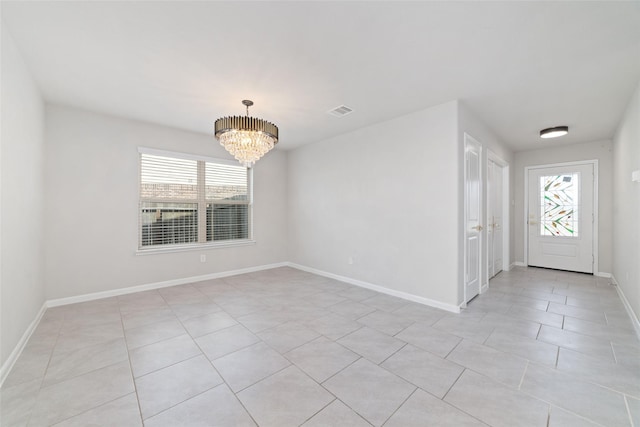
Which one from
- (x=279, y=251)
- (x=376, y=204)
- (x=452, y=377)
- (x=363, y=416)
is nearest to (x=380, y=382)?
(x=363, y=416)

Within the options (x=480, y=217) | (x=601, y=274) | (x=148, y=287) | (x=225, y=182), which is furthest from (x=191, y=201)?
(x=601, y=274)

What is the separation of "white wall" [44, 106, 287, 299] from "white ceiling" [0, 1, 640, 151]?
0.40 m

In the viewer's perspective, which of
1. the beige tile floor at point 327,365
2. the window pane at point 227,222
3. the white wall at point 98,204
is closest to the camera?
the beige tile floor at point 327,365

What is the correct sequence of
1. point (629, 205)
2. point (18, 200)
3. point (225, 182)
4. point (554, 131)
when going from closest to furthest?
point (18, 200), point (629, 205), point (554, 131), point (225, 182)

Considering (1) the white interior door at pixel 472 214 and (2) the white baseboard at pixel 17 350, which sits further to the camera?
(1) the white interior door at pixel 472 214

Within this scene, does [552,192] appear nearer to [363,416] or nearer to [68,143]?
[363,416]

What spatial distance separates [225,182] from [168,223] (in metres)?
1.24

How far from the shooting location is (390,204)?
3.85 metres

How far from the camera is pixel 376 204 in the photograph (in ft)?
13.3

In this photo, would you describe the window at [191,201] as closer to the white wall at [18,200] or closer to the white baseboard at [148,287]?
the white baseboard at [148,287]

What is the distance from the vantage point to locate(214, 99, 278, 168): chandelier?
2812 mm

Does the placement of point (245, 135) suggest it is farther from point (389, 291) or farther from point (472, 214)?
point (472, 214)

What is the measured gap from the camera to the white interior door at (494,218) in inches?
177

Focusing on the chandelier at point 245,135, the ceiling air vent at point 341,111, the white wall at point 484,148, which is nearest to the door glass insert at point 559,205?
the white wall at point 484,148
